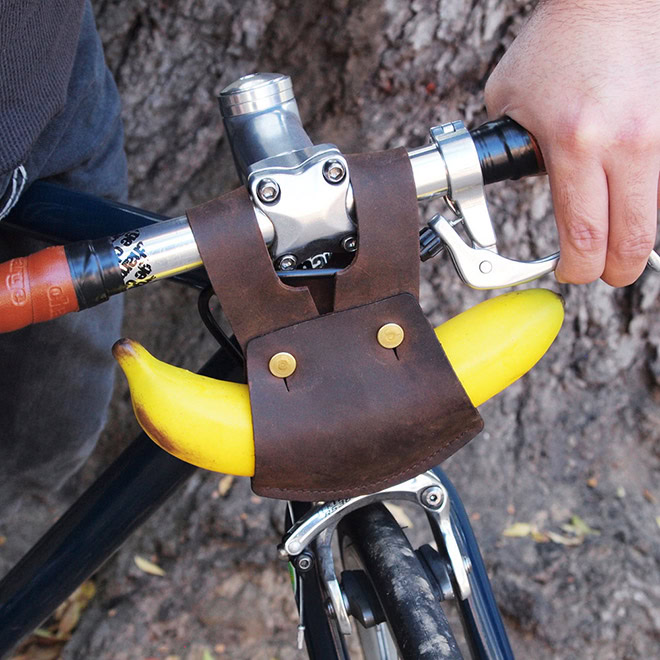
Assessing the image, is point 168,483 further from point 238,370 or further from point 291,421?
point 291,421

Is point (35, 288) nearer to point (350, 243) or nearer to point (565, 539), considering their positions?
point (350, 243)

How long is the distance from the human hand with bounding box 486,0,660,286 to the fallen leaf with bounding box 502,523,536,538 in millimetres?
1186

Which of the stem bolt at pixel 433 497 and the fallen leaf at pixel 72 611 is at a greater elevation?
the stem bolt at pixel 433 497

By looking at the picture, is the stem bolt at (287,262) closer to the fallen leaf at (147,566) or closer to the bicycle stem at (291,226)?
the bicycle stem at (291,226)

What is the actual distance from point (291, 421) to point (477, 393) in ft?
0.60

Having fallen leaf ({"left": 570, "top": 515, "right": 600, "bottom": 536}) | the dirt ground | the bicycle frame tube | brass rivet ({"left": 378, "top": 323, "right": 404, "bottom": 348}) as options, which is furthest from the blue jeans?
fallen leaf ({"left": 570, "top": 515, "right": 600, "bottom": 536})

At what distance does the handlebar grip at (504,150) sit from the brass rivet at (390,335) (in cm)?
17

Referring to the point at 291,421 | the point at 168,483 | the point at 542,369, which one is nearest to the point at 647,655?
the point at 542,369

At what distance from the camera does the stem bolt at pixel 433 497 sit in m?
0.85

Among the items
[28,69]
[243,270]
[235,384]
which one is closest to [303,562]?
[235,384]

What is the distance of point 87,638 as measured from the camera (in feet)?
5.57

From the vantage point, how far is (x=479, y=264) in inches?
26.7

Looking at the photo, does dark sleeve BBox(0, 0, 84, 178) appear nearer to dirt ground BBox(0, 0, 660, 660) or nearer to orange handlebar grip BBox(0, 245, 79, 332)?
orange handlebar grip BBox(0, 245, 79, 332)

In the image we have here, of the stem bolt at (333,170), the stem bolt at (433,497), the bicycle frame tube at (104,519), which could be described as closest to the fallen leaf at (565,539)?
the bicycle frame tube at (104,519)
